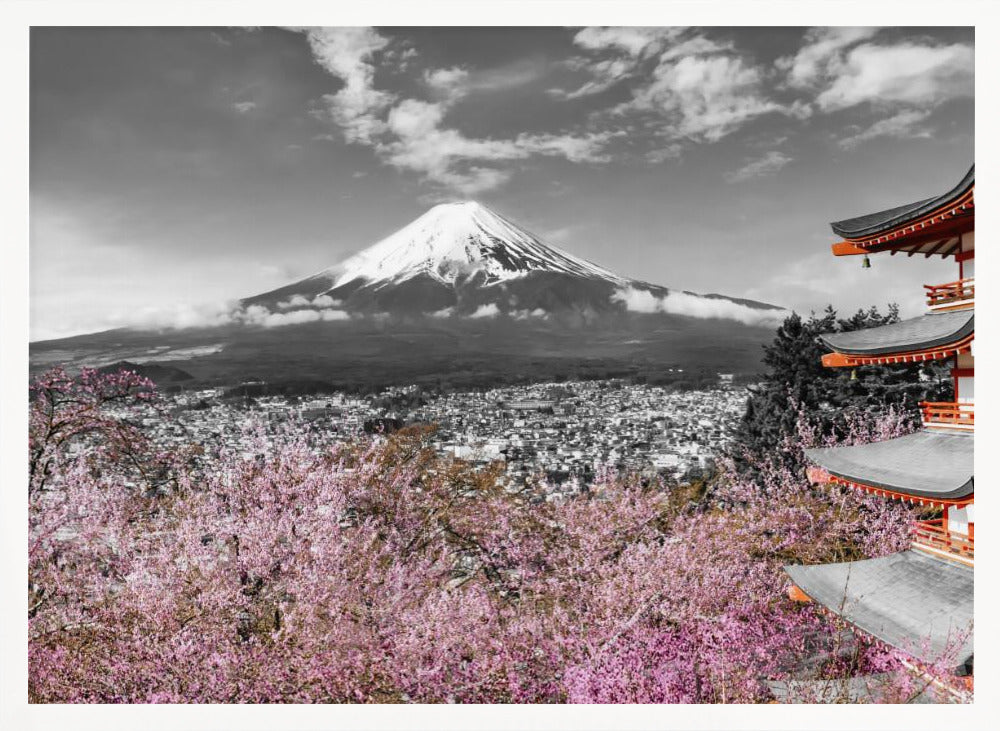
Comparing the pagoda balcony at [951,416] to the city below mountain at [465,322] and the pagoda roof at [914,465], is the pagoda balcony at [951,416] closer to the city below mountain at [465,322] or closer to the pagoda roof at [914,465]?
the pagoda roof at [914,465]

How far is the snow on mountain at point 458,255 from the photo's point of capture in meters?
5.04

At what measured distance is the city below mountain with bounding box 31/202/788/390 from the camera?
503cm

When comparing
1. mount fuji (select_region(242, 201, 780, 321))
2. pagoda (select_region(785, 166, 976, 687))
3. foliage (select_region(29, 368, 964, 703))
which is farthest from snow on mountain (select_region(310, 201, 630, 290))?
pagoda (select_region(785, 166, 976, 687))

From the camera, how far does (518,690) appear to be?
11.6ft

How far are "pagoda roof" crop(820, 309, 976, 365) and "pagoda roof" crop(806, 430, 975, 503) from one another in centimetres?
59

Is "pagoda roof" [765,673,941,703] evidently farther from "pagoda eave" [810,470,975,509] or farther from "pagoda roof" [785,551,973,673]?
"pagoda eave" [810,470,975,509]

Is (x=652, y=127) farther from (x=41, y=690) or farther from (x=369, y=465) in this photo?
(x=41, y=690)

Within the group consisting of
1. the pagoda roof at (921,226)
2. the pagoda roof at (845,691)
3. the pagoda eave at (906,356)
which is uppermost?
the pagoda roof at (921,226)

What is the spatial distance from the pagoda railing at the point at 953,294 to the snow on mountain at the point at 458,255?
7.81 ft

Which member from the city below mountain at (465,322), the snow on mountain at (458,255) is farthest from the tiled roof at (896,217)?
the snow on mountain at (458,255)

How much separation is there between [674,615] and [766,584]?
0.92 meters

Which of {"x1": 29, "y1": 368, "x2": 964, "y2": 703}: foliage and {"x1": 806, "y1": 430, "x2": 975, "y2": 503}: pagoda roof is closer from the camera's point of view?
{"x1": 806, "y1": 430, "x2": 975, "y2": 503}: pagoda roof

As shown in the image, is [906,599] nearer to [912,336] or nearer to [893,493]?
[893,493]
